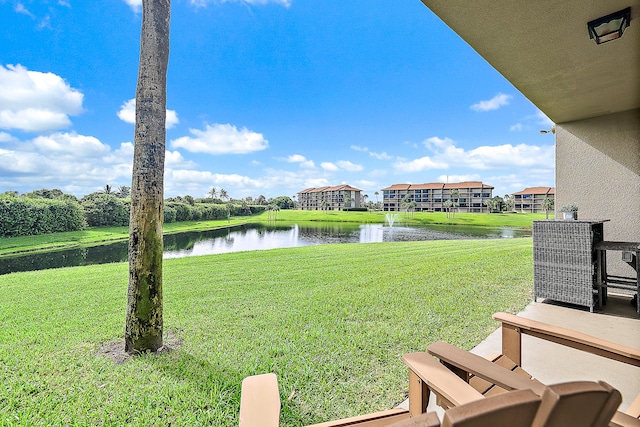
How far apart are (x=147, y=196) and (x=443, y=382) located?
2.22 metres

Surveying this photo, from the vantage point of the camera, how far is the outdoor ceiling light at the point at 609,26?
183 cm

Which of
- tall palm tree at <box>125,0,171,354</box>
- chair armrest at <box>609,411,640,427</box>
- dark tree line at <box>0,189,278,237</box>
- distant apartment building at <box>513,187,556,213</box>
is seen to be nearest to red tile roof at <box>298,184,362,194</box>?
distant apartment building at <box>513,187,556,213</box>

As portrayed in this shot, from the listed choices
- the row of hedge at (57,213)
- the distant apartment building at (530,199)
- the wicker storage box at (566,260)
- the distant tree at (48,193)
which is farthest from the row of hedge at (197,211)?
the distant apartment building at (530,199)

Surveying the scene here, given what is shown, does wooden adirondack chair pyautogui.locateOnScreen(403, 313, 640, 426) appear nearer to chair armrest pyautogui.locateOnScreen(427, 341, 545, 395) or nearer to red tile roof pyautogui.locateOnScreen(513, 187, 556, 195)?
chair armrest pyautogui.locateOnScreen(427, 341, 545, 395)

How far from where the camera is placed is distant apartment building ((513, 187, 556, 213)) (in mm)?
44250

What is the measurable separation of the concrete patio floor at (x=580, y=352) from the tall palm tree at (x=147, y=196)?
1.88 meters

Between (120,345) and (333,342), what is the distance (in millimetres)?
1714

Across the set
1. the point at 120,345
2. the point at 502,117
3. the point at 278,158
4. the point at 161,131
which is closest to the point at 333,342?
the point at 120,345

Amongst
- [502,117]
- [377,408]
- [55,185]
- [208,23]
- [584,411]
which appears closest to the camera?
[584,411]

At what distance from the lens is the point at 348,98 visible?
3922 centimetres

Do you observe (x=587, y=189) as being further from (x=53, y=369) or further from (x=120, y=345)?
(x=53, y=369)

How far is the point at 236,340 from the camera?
247cm

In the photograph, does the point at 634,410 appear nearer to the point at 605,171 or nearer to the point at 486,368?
the point at 486,368

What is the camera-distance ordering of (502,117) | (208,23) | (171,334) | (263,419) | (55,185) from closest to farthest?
(263,419) < (171,334) < (55,185) < (208,23) < (502,117)
